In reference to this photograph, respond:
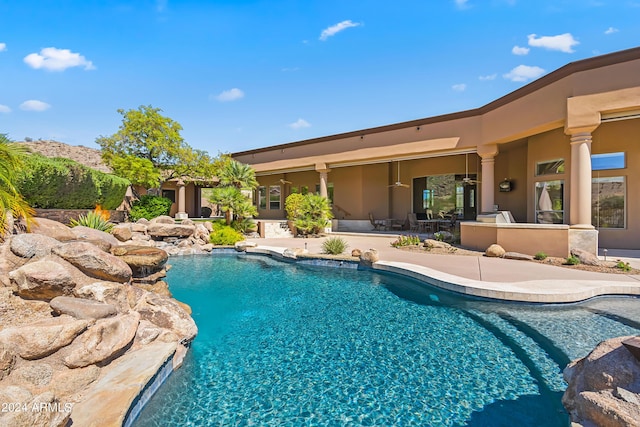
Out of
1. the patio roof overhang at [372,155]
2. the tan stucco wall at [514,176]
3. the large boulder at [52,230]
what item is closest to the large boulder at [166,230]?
the large boulder at [52,230]

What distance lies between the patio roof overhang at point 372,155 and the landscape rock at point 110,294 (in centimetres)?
1224

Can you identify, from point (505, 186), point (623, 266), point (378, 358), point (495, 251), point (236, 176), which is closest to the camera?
point (378, 358)

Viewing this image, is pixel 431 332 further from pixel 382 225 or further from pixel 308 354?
Answer: pixel 382 225

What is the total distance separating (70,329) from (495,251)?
33.4ft

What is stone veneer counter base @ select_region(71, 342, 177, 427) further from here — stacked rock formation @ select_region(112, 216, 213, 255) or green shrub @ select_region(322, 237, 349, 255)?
stacked rock formation @ select_region(112, 216, 213, 255)

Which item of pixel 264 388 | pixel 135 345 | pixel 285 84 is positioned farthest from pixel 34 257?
pixel 285 84

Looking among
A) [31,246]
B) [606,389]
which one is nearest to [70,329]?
[31,246]

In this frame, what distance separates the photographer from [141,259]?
6.54m

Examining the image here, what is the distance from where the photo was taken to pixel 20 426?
7.29 feet

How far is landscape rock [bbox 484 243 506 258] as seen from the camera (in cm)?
952

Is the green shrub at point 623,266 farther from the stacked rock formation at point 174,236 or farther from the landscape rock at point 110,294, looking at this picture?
the stacked rock formation at point 174,236

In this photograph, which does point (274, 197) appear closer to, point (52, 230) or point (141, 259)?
point (141, 259)

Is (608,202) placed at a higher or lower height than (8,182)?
lower

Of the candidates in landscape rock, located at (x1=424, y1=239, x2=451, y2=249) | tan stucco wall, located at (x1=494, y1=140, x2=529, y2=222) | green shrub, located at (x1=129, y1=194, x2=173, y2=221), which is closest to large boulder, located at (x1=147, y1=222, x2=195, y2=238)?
green shrub, located at (x1=129, y1=194, x2=173, y2=221)
